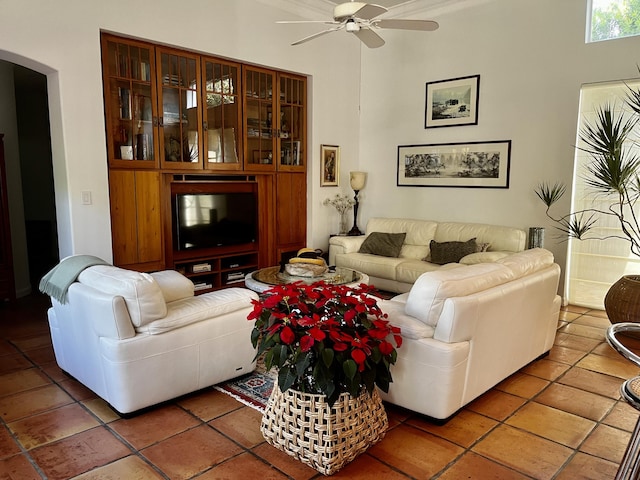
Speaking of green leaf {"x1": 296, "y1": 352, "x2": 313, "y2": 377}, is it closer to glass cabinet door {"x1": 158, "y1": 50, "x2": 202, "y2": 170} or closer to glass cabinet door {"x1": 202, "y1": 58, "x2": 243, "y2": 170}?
glass cabinet door {"x1": 158, "y1": 50, "x2": 202, "y2": 170}

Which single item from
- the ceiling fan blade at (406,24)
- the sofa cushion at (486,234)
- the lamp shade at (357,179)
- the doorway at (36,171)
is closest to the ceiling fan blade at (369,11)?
the ceiling fan blade at (406,24)

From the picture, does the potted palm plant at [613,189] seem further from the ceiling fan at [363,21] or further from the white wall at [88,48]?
the white wall at [88,48]

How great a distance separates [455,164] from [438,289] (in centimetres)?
370

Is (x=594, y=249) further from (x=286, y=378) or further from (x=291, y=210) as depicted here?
(x=286, y=378)

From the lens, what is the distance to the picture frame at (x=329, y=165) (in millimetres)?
6309

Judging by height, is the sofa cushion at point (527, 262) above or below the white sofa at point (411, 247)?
above

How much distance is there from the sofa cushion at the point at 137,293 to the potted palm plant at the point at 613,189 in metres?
3.83

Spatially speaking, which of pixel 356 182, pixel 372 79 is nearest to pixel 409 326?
pixel 356 182

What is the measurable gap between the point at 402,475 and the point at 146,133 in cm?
388

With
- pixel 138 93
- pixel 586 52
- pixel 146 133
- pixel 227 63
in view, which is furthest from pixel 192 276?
pixel 586 52

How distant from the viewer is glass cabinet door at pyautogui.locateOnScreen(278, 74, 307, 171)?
589 centimetres

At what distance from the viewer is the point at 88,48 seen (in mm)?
4109

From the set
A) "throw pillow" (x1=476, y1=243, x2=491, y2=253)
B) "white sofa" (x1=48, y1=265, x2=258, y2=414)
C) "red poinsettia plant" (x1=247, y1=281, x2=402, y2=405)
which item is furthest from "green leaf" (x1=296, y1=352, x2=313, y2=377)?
"throw pillow" (x1=476, y1=243, x2=491, y2=253)

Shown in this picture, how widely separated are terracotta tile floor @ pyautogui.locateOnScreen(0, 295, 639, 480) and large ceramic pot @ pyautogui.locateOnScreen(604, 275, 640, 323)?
89cm
